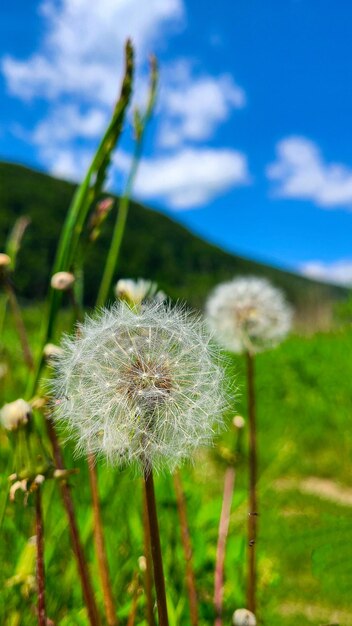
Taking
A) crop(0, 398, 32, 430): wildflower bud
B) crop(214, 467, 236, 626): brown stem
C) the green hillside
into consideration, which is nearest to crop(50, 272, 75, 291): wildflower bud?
crop(0, 398, 32, 430): wildflower bud

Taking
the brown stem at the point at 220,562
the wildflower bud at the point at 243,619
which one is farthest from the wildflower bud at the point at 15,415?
the brown stem at the point at 220,562

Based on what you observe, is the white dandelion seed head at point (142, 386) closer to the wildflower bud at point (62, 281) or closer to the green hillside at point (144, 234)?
the wildflower bud at point (62, 281)

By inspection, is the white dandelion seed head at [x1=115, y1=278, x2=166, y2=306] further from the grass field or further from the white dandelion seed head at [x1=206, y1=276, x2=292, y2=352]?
the white dandelion seed head at [x1=206, y1=276, x2=292, y2=352]

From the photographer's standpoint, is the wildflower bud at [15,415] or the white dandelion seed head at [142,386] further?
the wildflower bud at [15,415]

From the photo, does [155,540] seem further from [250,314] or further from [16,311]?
[250,314]

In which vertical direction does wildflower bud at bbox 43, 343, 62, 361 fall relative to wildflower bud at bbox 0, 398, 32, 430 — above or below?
above
